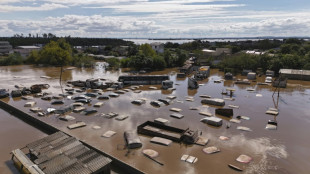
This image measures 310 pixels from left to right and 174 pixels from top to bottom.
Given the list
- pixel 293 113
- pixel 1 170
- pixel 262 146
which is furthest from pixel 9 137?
pixel 293 113

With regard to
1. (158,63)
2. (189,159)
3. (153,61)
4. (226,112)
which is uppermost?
(153,61)

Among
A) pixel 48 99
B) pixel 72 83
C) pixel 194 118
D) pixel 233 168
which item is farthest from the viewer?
pixel 72 83

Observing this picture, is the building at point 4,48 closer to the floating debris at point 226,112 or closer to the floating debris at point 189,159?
the floating debris at point 226,112

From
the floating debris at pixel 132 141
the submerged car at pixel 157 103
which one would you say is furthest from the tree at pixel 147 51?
the floating debris at pixel 132 141

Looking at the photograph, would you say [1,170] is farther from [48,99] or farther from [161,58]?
[161,58]

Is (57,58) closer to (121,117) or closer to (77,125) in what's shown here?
(77,125)

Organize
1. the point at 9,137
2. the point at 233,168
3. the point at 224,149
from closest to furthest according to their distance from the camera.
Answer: the point at 233,168 → the point at 224,149 → the point at 9,137

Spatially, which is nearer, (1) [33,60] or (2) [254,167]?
(2) [254,167]

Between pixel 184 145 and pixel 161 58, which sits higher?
pixel 161 58

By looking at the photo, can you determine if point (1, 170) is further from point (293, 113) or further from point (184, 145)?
point (293, 113)

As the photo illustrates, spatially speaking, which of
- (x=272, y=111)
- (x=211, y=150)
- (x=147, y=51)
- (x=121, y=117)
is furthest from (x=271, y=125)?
(x=147, y=51)

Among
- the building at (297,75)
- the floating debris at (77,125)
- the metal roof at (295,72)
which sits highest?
the metal roof at (295,72)
